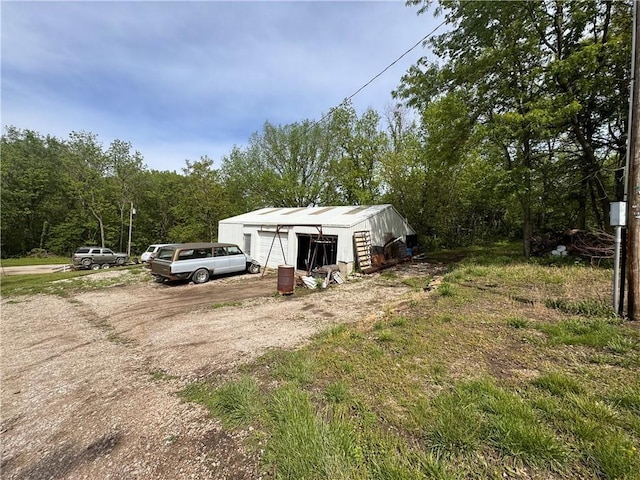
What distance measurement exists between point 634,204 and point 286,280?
7.93 metres

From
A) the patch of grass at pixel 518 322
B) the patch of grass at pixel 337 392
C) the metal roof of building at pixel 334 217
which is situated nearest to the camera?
the patch of grass at pixel 337 392

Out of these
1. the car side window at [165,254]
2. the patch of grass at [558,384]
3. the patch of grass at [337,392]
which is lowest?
the patch of grass at [337,392]

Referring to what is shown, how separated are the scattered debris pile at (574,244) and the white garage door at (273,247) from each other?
12.5m

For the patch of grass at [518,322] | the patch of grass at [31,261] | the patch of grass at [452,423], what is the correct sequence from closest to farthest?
1. the patch of grass at [452,423]
2. the patch of grass at [518,322]
3. the patch of grass at [31,261]

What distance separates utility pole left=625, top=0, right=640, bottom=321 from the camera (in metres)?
4.25

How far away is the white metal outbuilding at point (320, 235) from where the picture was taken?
11.8 metres

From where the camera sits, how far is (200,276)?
1109 centimetres

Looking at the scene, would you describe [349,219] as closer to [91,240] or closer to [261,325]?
[261,325]

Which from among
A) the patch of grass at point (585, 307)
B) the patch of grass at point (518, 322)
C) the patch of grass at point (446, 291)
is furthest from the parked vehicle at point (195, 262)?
the patch of grass at point (585, 307)

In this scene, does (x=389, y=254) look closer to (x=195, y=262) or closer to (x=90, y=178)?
(x=195, y=262)

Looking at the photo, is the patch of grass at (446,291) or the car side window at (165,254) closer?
the patch of grass at (446,291)

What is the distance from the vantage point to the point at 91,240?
97.8ft

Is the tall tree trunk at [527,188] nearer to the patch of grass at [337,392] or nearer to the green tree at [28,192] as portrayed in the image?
the patch of grass at [337,392]

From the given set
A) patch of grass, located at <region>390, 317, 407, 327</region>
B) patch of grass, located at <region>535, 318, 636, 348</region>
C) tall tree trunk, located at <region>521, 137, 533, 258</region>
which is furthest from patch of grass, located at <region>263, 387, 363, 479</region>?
tall tree trunk, located at <region>521, 137, 533, 258</region>
